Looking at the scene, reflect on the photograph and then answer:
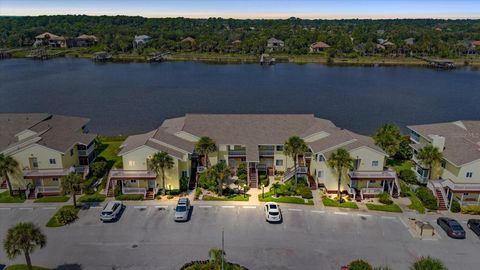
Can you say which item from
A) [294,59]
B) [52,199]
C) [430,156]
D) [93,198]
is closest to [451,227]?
[430,156]

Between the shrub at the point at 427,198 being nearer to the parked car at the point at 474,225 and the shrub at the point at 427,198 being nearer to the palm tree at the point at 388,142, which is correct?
the parked car at the point at 474,225

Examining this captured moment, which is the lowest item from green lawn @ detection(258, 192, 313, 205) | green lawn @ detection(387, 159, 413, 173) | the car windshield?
green lawn @ detection(258, 192, 313, 205)

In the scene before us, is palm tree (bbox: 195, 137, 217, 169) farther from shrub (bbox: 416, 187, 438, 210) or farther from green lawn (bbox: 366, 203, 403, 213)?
shrub (bbox: 416, 187, 438, 210)

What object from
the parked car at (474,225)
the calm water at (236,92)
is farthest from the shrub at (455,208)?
the calm water at (236,92)

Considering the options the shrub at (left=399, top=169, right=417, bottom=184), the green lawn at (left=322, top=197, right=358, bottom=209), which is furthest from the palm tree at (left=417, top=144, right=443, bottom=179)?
the green lawn at (left=322, top=197, right=358, bottom=209)

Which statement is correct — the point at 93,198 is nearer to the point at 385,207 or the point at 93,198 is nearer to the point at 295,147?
the point at 295,147

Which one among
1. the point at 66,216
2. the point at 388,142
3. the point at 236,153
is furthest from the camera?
the point at 388,142

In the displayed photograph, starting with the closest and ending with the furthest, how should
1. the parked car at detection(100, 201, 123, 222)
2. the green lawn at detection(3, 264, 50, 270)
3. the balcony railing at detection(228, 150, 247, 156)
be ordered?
the green lawn at detection(3, 264, 50, 270), the parked car at detection(100, 201, 123, 222), the balcony railing at detection(228, 150, 247, 156)
